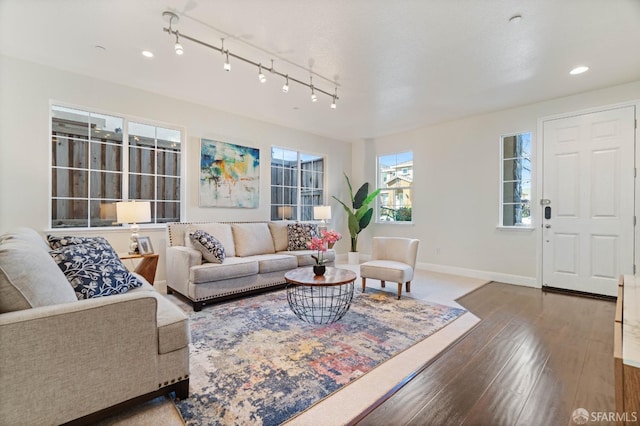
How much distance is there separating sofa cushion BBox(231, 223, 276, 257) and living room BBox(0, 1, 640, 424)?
1.73 feet

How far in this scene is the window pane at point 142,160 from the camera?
12.4ft

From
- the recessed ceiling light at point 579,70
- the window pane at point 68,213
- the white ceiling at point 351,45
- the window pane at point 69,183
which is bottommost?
the window pane at point 68,213

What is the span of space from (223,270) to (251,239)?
0.99 meters

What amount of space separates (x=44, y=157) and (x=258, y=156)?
8.96ft

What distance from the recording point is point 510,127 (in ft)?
14.7

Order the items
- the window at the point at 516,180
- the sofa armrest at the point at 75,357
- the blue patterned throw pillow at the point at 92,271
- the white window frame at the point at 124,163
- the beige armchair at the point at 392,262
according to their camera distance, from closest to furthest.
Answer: the sofa armrest at the point at 75,357 < the blue patterned throw pillow at the point at 92,271 < the white window frame at the point at 124,163 < the beige armchair at the point at 392,262 < the window at the point at 516,180

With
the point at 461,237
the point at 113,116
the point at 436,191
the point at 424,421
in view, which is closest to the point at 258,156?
the point at 113,116

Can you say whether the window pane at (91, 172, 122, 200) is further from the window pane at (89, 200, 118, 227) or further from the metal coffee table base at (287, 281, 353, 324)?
the metal coffee table base at (287, 281, 353, 324)

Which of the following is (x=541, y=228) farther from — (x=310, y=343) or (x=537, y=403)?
(x=310, y=343)

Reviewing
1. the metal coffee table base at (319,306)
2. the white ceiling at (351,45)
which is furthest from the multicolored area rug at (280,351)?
the white ceiling at (351,45)

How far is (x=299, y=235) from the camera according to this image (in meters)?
4.63

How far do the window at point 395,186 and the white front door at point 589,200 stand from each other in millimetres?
2247

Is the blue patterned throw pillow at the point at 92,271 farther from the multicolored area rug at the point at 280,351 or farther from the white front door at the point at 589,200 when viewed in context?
the white front door at the point at 589,200

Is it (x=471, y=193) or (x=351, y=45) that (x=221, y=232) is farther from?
(x=471, y=193)
